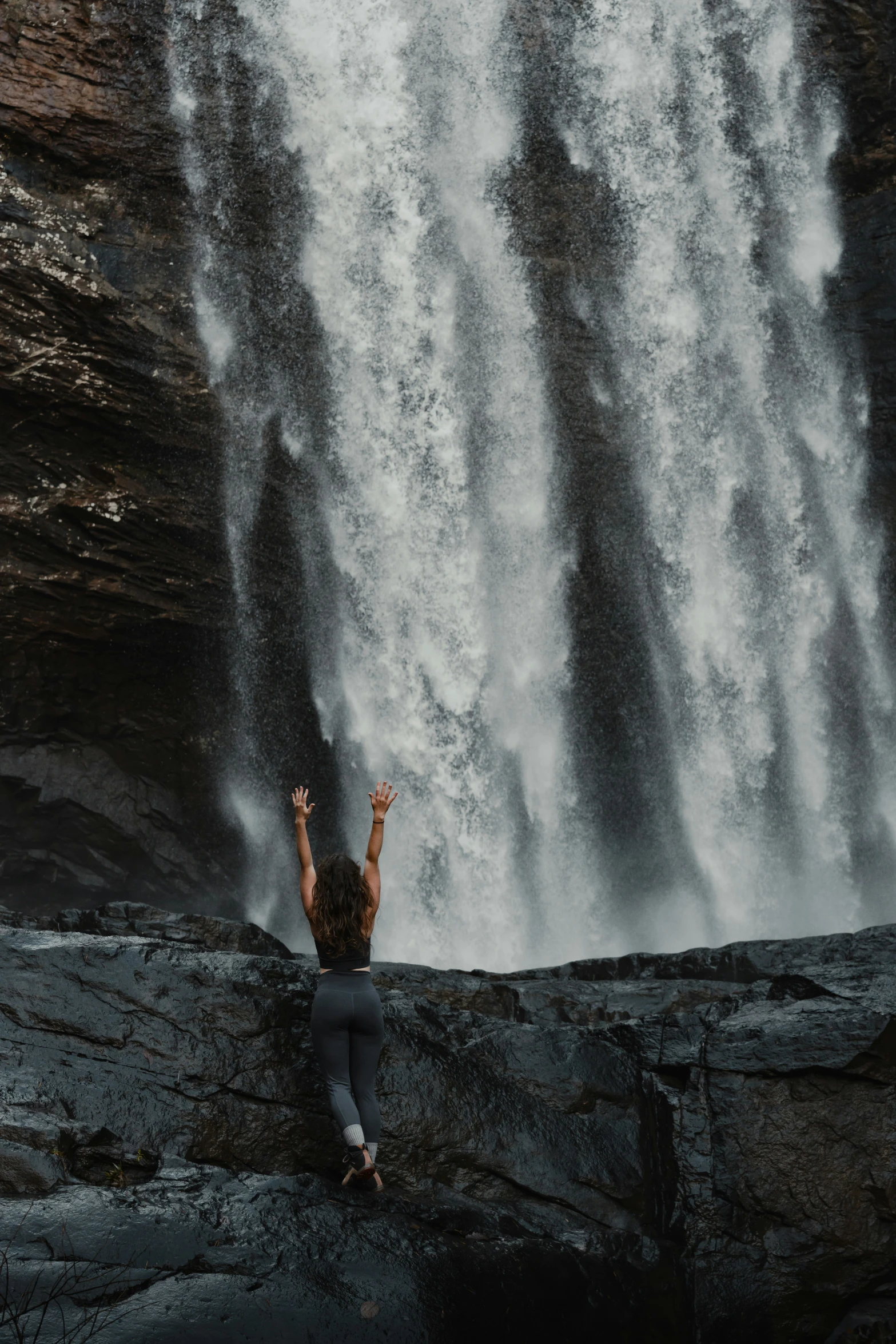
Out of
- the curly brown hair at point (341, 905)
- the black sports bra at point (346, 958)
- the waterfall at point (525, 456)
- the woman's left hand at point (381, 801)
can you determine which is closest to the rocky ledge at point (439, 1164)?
the black sports bra at point (346, 958)

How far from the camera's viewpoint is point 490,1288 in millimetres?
4688

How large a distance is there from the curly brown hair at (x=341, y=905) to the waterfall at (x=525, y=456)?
1079 cm

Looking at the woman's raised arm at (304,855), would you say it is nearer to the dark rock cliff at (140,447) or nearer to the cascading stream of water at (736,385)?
the dark rock cliff at (140,447)

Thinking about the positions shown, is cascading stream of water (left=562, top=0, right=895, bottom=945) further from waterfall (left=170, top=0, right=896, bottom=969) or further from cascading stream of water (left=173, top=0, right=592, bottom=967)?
cascading stream of water (left=173, top=0, right=592, bottom=967)

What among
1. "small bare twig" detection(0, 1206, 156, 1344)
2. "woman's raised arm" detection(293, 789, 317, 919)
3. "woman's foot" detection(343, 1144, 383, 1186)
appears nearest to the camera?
"small bare twig" detection(0, 1206, 156, 1344)

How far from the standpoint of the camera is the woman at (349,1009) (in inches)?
198

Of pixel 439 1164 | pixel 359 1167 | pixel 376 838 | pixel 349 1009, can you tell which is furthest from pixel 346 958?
pixel 439 1164

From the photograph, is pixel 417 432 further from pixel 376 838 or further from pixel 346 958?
pixel 346 958

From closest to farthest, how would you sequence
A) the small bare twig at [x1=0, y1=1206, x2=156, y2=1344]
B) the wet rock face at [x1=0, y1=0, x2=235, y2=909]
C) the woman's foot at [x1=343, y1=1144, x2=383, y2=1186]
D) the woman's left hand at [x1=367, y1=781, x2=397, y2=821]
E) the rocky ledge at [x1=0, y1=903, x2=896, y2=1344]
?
the small bare twig at [x1=0, y1=1206, x2=156, y2=1344]
the rocky ledge at [x1=0, y1=903, x2=896, y2=1344]
the woman's foot at [x1=343, y1=1144, x2=383, y2=1186]
the woman's left hand at [x1=367, y1=781, x2=397, y2=821]
the wet rock face at [x1=0, y1=0, x2=235, y2=909]

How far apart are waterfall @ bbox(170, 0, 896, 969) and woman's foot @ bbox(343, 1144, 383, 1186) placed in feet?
35.5

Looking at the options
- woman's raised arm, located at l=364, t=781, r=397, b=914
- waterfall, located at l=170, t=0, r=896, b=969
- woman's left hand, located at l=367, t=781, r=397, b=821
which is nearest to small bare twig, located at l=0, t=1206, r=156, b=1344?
woman's raised arm, located at l=364, t=781, r=397, b=914

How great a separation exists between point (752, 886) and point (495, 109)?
13.1 meters

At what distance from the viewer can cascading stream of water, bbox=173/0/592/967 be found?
53.7ft

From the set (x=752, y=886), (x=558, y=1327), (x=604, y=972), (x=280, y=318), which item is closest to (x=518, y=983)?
(x=604, y=972)
